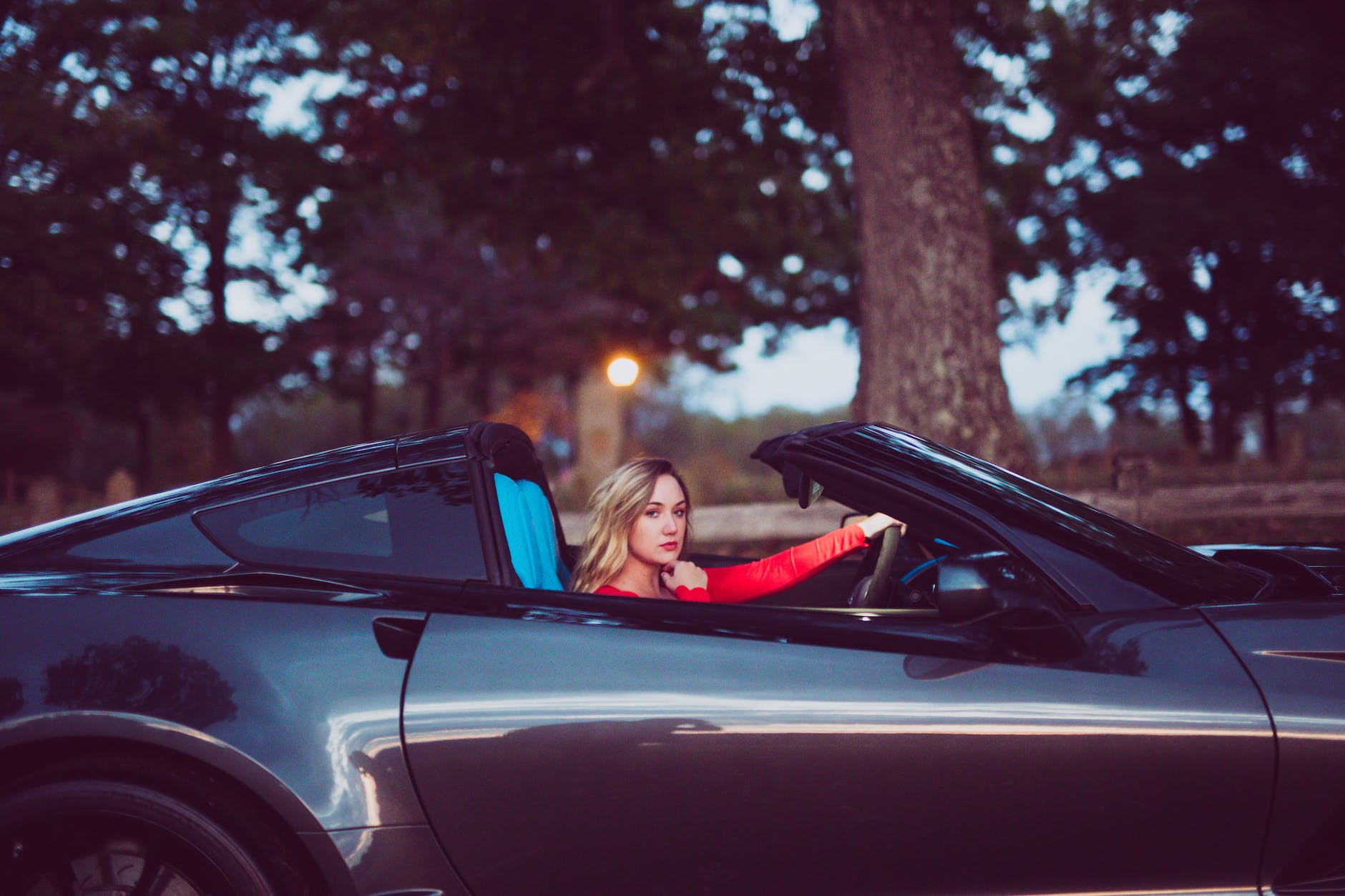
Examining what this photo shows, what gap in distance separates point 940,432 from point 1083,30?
1529cm

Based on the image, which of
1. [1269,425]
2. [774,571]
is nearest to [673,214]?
[774,571]

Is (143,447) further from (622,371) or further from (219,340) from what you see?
(622,371)

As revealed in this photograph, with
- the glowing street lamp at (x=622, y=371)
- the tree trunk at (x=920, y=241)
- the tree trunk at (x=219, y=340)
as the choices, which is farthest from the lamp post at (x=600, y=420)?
the tree trunk at (x=920, y=241)

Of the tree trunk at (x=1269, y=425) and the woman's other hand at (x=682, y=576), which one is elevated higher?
the tree trunk at (x=1269, y=425)

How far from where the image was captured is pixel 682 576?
2.78 m

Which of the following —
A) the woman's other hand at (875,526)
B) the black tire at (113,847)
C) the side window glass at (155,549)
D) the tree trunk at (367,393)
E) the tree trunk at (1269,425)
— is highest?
the tree trunk at (367,393)

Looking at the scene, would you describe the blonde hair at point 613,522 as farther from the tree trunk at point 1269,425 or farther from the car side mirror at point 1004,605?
the tree trunk at point 1269,425

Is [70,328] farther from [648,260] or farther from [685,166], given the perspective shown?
[685,166]

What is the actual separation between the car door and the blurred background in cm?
391

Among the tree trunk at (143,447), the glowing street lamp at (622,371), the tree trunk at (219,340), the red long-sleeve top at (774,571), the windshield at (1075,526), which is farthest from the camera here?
the tree trunk at (143,447)

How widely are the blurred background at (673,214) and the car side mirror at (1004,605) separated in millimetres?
3859

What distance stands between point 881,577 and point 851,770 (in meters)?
0.82

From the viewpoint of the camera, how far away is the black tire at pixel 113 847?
1.83m

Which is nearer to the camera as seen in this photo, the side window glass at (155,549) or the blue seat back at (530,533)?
the side window glass at (155,549)
